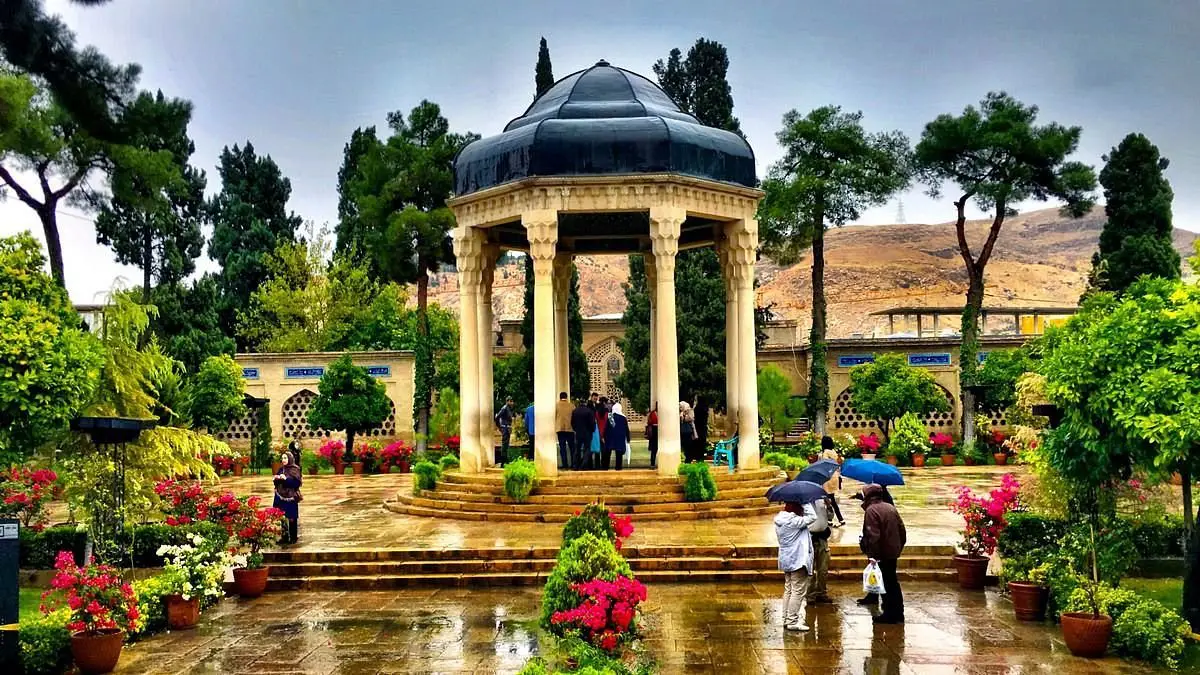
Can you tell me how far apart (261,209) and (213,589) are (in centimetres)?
3532

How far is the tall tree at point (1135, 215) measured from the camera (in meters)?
32.9

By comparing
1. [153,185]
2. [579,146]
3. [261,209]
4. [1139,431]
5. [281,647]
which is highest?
[261,209]

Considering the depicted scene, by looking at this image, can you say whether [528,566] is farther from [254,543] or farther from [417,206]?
[417,206]

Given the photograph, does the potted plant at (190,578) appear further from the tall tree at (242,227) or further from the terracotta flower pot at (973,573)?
the tall tree at (242,227)

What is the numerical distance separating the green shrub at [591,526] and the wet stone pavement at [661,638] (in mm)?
977

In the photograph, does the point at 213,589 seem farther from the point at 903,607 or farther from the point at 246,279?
the point at 246,279

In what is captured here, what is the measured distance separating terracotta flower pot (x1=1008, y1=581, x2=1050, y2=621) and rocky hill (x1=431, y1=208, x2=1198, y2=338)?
211 ft

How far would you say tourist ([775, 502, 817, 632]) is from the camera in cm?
946

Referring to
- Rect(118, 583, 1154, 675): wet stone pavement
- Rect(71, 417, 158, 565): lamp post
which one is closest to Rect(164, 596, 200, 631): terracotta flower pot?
Rect(118, 583, 1154, 675): wet stone pavement

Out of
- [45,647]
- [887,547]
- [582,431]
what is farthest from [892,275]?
[45,647]

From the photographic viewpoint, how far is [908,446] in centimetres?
2795

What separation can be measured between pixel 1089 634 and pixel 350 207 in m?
43.0

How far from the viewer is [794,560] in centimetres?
946

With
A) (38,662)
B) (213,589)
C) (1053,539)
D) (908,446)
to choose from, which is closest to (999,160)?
(908,446)
